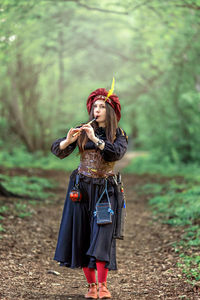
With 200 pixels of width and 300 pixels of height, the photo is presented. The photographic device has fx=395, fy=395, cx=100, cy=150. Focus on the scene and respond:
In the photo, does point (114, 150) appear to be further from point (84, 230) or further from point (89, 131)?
point (84, 230)

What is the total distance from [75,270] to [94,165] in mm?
2092

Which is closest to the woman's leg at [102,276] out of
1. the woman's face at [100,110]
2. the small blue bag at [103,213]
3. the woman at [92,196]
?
the woman at [92,196]

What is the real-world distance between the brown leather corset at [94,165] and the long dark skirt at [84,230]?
50 millimetres

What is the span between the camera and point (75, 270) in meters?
5.39

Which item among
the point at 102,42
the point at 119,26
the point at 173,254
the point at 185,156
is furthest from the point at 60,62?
the point at 173,254

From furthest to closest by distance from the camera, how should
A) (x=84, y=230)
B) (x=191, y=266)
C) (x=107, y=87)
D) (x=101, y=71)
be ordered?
(x=101, y=71) < (x=107, y=87) < (x=191, y=266) < (x=84, y=230)

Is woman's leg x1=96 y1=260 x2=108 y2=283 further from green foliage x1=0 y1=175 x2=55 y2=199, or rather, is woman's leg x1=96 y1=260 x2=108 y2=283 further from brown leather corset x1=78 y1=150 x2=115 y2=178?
green foliage x1=0 y1=175 x2=55 y2=199

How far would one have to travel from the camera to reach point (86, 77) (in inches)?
829

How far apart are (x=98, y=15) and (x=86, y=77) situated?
3.96 meters

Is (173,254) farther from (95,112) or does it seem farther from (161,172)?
(161,172)

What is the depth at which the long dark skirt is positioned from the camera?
3.82 m

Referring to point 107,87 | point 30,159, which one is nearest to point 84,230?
point 30,159

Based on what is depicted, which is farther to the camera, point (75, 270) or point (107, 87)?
point (107, 87)

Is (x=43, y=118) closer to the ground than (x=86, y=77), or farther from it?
closer to the ground
